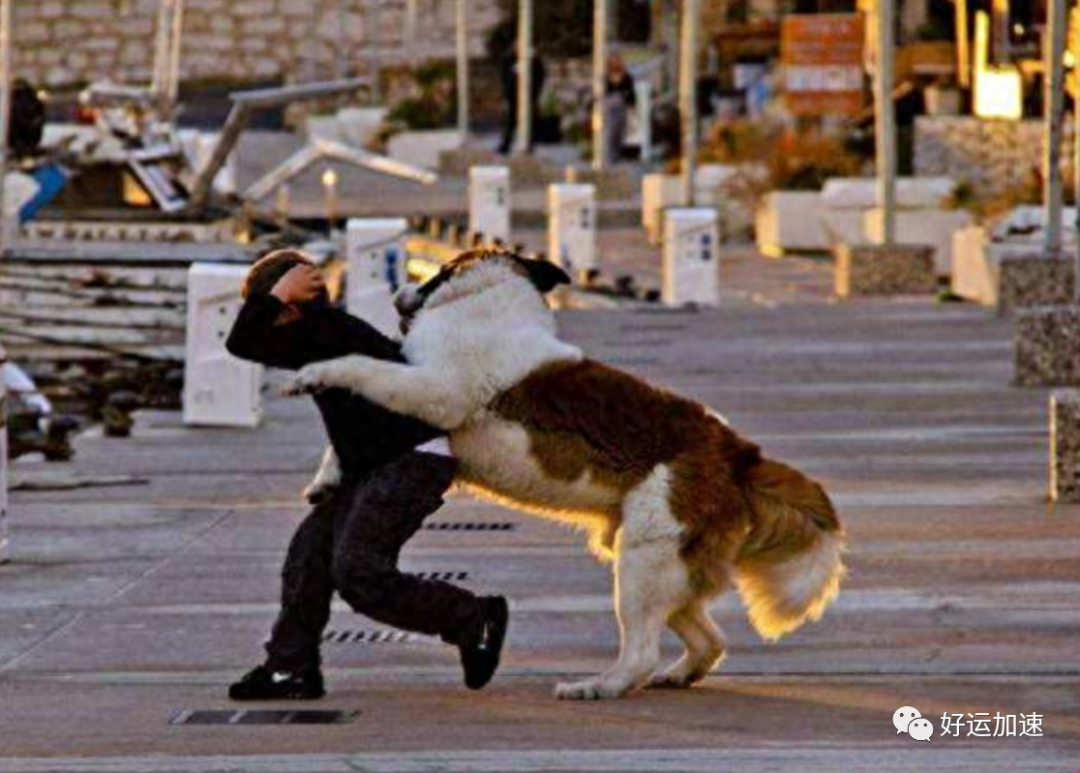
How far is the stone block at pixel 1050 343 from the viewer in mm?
24469

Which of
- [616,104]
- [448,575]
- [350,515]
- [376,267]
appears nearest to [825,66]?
[616,104]

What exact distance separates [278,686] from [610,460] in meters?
1.22

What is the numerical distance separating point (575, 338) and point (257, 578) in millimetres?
14513

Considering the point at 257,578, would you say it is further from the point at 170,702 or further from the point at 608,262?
the point at 608,262

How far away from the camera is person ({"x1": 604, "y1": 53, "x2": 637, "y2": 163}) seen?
54.8m

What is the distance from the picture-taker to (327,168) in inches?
2287

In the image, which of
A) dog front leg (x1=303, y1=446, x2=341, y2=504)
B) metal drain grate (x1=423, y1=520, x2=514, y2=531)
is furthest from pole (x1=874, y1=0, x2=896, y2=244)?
dog front leg (x1=303, y1=446, x2=341, y2=504)

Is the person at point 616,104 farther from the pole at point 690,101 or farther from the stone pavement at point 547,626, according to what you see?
the stone pavement at point 547,626

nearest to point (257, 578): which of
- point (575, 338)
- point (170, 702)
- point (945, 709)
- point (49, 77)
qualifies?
point (170, 702)

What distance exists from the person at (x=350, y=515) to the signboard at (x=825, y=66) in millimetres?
30100

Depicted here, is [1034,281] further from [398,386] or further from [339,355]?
[398,386]

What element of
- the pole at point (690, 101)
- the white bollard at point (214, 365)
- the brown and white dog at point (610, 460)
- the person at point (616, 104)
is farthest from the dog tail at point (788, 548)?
Answer: the person at point (616, 104)

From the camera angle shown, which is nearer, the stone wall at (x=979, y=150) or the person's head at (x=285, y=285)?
the person's head at (x=285, y=285)

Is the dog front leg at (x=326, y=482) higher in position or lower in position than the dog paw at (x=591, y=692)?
higher
